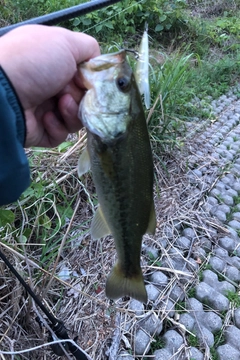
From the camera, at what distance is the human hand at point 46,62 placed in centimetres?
135

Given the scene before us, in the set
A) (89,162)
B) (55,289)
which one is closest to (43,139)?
(89,162)

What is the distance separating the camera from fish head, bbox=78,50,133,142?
135 centimetres

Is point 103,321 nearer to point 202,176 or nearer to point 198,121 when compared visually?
point 202,176

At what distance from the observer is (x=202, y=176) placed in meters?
3.74

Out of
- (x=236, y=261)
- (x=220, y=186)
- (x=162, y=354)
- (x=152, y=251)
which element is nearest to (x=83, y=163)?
(x=162, y=354)

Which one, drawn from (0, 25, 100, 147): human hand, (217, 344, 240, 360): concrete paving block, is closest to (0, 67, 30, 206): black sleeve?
(0, 25, 100, 147): human hand

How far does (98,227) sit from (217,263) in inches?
64.2

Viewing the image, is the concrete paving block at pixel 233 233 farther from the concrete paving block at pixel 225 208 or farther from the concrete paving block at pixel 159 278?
the concrete paving block at pixel 159 278

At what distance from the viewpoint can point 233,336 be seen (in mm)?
2508

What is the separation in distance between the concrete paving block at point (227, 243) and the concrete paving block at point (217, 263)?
144mm

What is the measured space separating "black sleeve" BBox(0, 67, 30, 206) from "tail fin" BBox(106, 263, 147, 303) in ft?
1.84

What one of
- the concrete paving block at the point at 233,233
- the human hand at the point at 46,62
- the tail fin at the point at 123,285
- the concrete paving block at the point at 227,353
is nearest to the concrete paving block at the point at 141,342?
the concrete paving block at the point at 227,353

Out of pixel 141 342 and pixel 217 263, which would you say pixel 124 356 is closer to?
pixel 141 342

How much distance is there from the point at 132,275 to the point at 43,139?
0.76m
